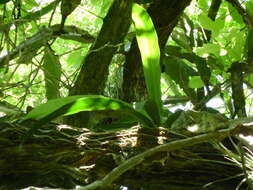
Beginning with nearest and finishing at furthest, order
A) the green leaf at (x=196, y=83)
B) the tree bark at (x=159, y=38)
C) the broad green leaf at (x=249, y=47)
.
A: the broad green leaf at (x=249, y=47), the green leaf at (x=196, y=83), the tree bark at (x=159, y=38)

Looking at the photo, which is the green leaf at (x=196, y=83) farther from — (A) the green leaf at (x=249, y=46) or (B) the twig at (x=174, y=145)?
(B) the twig at (x=174, y=145)

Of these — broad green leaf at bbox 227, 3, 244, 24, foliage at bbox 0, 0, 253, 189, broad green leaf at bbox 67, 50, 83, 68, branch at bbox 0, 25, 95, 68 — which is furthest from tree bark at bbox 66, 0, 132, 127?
broad green leaf at bbox 67, 50, 83, 68

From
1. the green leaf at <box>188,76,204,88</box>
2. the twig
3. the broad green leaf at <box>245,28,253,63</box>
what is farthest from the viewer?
the green leaf at <box>188,76,204,88</box>

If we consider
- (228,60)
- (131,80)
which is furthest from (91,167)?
(131,80)

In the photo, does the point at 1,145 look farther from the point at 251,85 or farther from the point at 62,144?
the point at 251,85

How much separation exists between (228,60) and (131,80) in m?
0.36

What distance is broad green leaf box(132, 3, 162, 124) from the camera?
2.46 feet

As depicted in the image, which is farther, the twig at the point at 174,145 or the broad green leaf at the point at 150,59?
the broad green leaf at the point at 150,59

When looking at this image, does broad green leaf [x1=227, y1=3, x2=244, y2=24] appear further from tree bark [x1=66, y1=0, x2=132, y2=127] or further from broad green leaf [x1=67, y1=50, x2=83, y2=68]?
broad green leaf [x1=67, y1=50, x2=83, y2=68]

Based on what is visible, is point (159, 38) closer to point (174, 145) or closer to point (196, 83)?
point (196, 83)

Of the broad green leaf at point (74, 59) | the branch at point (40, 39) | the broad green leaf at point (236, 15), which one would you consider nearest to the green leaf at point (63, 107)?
the branch at point (40, 39)

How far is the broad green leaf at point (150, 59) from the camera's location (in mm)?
749

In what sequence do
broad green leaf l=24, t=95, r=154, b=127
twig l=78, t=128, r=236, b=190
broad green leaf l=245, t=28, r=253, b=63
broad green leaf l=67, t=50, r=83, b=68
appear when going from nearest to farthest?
twig l=78, t=128, r=236, b=190, broad green leaf l=24, t=95, r=154, b=127, broad green leaf l=245, t=28, r=253, b=63, broad green leaf l=67, t=50, r=83, b=68

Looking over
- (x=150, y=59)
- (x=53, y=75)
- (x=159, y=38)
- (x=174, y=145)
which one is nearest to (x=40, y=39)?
(x=53, y=75)
